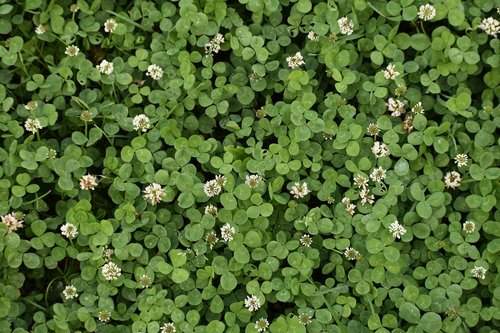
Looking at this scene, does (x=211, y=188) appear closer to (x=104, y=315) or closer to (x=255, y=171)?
(x=255, y=171)

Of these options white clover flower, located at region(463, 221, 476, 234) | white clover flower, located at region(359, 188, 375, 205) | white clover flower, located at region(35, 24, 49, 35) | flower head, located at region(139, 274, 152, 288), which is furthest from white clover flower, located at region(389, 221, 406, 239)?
white clover flower, located at region(35, 24, 49, 35)

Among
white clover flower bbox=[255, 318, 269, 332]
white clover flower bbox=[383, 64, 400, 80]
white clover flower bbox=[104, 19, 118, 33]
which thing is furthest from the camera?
white clover flower bbox=[104, 19, 118, 33]

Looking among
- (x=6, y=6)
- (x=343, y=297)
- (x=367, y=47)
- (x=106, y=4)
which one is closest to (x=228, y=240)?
(x=343, y=297)

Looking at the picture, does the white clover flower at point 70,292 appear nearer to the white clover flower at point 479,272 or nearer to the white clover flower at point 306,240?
the white clover flower at point 306,240

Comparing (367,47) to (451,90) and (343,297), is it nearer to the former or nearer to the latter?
(451,90)

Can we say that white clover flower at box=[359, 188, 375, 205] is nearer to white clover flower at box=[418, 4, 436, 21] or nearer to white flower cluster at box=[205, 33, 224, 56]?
white clover flower at box=[418, 4, 436, 21]

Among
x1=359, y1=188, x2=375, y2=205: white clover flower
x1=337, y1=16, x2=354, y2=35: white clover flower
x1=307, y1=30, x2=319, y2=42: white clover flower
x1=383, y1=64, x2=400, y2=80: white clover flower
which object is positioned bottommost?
x1=359, y1=188, x2=375, y2=205: white clover flower
